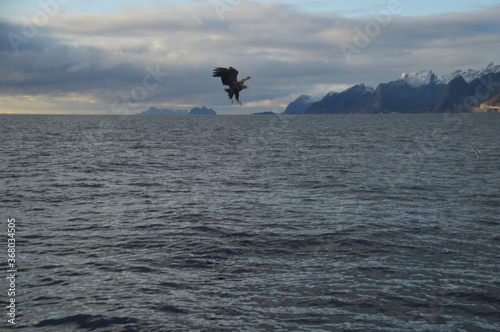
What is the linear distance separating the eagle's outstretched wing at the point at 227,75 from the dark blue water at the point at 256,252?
25.6ft

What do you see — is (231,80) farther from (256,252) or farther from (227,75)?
(256,252)

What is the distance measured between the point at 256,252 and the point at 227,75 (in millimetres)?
8303

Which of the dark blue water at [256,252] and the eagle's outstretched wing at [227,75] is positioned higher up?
the eagle's outstretched wing at [227,75]

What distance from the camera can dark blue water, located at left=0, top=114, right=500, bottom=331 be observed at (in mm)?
14500

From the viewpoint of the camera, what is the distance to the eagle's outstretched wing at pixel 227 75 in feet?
66.2

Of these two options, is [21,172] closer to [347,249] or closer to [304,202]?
[304,202]

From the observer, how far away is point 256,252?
2047cm

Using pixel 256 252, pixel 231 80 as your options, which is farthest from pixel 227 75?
pixel 256 252

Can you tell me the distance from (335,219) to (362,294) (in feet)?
33.4

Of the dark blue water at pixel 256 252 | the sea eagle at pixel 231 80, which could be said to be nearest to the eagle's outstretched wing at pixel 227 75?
the sea eagle at pixel 231 80

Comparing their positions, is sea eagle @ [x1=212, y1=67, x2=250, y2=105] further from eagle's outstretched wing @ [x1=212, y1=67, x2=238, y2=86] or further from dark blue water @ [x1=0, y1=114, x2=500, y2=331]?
dark blue water @ [x1=0, y1=114, x2=500, y2=331]

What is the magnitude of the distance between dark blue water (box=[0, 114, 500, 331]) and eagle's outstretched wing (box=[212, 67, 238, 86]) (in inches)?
308

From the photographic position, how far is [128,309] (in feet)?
48.6

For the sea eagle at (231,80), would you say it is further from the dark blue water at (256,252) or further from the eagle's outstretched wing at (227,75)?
the dark blue water at (256,252)
